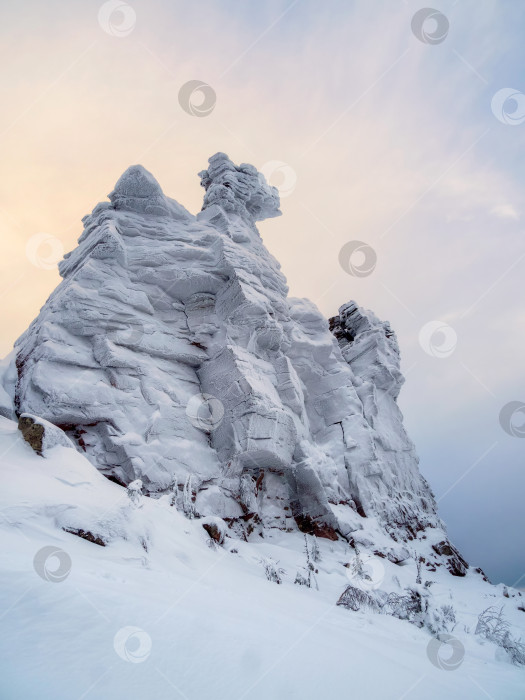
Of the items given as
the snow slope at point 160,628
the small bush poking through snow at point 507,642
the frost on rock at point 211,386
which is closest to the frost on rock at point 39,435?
the snow slope at point 160,628

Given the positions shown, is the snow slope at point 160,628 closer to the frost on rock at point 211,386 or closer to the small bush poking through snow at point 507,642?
the small bush poking through snow at point 507,642

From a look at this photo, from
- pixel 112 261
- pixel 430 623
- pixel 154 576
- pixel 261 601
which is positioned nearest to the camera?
pixel 154 576

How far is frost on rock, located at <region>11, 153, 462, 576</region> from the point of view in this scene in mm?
9195

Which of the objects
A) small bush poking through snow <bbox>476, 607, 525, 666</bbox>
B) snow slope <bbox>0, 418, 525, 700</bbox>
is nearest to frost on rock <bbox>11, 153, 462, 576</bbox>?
snow slope <bbox>0, 418, 525, 700</bbox>

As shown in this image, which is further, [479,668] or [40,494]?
A: [40,494]

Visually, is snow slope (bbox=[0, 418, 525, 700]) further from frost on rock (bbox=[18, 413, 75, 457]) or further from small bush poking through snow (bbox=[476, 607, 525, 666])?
frost on rock (bbox=[18, 413, 75, 457])

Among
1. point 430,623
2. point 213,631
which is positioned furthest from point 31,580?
point 430,623

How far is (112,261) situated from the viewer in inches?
482

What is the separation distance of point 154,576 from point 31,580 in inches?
60.8

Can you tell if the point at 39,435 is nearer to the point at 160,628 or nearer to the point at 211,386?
the point at 160,628

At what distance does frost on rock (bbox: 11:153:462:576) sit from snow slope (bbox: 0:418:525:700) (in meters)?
3.01

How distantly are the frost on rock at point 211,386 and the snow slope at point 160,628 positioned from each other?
3009 mm

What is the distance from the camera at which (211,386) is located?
11.6m

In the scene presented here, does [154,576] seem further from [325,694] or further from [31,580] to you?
[325,694]
